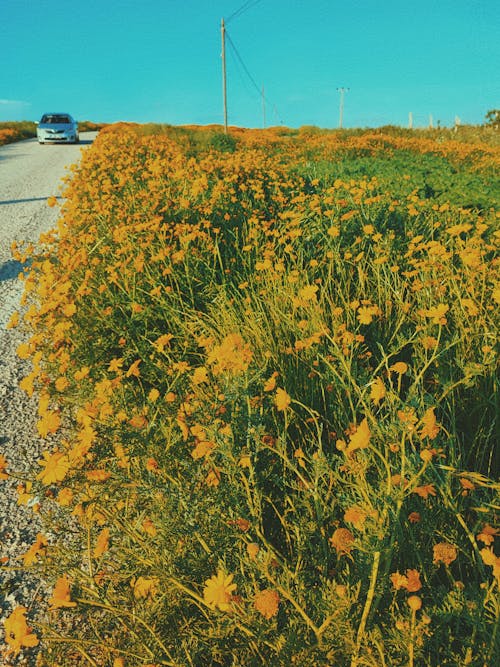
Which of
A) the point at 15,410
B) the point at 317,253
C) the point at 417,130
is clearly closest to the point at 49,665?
the point at 15,410

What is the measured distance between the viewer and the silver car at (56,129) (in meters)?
20.7

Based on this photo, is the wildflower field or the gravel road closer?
the wildflower field

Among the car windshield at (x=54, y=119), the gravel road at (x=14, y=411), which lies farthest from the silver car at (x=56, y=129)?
the gravel road at (x=14, y=411)

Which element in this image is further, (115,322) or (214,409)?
(115,322)

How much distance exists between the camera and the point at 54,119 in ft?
70.3

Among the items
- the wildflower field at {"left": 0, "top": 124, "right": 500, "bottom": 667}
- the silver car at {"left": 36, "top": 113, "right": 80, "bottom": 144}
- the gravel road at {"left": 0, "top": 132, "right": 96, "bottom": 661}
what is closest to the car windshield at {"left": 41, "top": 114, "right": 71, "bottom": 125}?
the silver car at {"left": 36, "top": 113, "right": 80, "bottom": 144}

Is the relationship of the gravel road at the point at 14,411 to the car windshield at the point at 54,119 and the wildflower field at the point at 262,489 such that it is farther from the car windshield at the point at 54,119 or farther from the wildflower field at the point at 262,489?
the car windshield at the point at 54,119

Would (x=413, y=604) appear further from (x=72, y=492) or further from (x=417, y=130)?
(x=417, y=130)

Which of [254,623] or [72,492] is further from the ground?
[72,492]

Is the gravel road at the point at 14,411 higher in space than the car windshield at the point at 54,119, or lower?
lower

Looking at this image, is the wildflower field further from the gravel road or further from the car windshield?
the car windshield

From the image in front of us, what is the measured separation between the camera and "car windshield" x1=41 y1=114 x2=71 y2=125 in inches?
834

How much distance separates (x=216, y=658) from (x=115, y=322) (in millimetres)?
2169

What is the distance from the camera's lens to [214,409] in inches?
58.7
